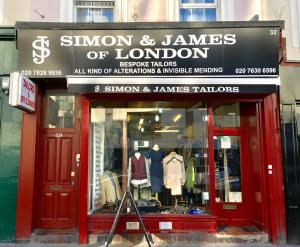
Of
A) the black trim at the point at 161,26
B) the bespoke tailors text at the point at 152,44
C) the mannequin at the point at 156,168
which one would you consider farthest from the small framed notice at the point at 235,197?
the black trim at the point at 161,26

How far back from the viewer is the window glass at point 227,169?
30.9ft

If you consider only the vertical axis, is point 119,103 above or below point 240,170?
above

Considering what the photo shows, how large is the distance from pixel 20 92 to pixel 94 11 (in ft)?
10.3

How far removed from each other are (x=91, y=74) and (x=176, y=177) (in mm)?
3076

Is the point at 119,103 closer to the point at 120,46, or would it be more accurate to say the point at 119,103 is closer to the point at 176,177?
the point at 120,46

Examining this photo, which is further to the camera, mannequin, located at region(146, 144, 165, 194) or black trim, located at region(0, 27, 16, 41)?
mannequin, located at region(146, 144, 165, 194)

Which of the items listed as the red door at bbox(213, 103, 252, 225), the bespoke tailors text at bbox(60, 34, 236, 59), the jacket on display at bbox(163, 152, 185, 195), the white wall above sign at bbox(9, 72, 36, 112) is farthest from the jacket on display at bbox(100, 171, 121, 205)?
the bespoke tailors text at bbox(60, 34, 236, 59)

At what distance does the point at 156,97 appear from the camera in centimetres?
864

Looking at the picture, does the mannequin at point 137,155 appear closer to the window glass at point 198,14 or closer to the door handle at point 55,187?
the door handle at point 55,187

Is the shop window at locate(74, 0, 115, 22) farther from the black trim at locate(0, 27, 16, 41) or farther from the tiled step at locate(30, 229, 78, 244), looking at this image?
the tiled step at locate(30, 229, 78, 244)

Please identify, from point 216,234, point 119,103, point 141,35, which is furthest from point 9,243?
point 141,35

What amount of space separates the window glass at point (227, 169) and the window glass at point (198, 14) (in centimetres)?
293

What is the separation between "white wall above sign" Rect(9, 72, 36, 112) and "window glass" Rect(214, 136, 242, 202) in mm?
4468

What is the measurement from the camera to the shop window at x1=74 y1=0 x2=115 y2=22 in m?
9.35
